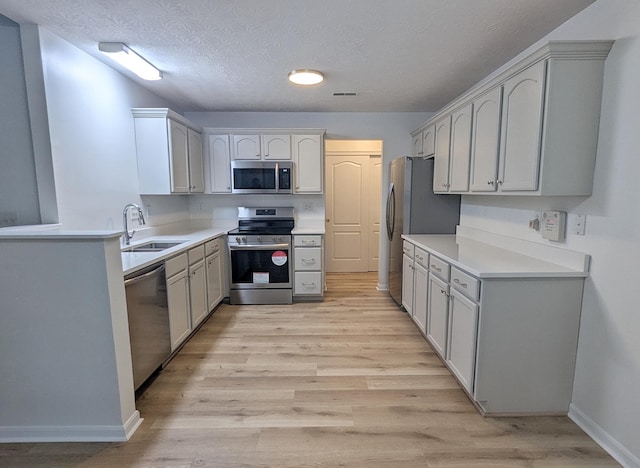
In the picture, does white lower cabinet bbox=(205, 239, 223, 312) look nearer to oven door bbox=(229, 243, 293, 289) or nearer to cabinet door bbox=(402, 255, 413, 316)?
oven door bbox=(229, 243, 293, 289)

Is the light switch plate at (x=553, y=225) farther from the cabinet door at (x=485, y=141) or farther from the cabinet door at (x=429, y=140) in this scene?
the cabinet door at (x=429, y=140)

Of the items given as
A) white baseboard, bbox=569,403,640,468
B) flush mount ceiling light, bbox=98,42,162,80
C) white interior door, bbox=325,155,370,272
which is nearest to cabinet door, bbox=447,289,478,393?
white baseboard, bbox=569,403,640,468

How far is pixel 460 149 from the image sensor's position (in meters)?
2.67

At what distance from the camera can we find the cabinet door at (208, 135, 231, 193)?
12.6ft

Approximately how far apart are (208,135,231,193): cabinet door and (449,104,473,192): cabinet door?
2.62 metres

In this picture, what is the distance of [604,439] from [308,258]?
9.26ft

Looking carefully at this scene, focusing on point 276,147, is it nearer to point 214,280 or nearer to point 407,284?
point 214,280

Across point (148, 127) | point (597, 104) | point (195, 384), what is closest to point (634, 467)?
point (597, 104)

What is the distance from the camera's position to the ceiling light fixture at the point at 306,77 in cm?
264

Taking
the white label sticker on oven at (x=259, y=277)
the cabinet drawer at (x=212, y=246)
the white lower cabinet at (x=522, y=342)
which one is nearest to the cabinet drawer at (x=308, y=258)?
the white label sticker on oven at (x=259, y=277)

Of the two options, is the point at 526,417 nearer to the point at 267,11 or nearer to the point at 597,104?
the point at 597,104

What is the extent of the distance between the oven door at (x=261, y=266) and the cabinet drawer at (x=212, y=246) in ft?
0.54

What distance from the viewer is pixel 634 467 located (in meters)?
1.47

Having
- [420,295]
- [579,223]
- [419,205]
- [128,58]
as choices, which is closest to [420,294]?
[420,295]
